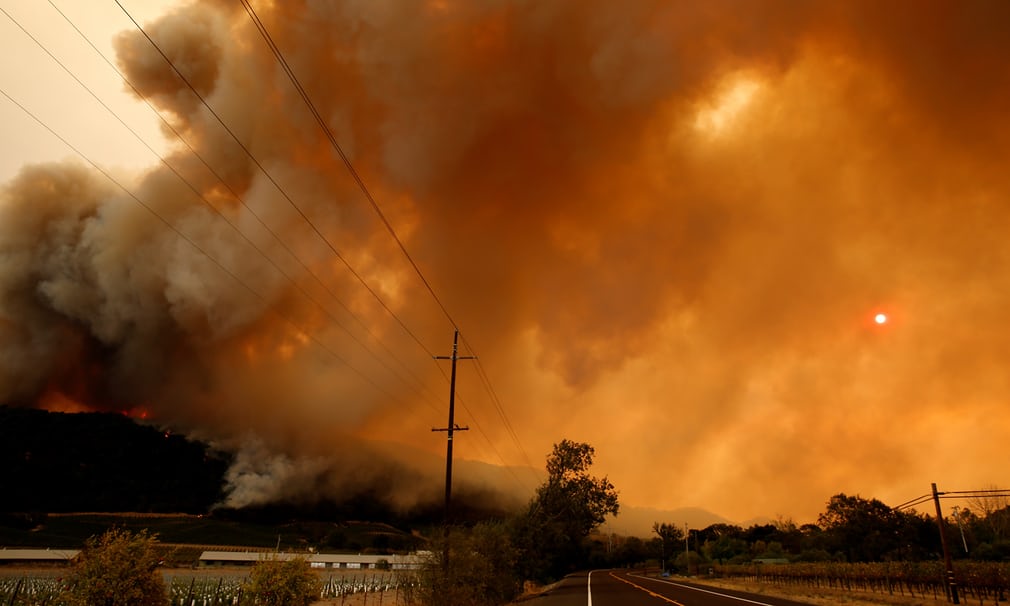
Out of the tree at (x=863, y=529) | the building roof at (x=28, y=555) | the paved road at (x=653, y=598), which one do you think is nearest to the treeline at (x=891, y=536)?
the tree at (x=863, y=529)

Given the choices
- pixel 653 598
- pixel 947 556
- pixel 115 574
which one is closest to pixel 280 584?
pixel 115 574

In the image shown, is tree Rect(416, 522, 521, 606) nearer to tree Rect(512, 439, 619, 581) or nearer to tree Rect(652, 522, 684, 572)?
tree Rect(512, 439, 619, 581)

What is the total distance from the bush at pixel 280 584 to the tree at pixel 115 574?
4206 mm

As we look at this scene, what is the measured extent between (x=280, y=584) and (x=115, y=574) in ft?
18.9

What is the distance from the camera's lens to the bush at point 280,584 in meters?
17.7

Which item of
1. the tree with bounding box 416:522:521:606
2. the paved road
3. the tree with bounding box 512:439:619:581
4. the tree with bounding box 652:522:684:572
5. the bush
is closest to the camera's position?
the bush

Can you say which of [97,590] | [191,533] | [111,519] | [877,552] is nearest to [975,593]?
[97,590]

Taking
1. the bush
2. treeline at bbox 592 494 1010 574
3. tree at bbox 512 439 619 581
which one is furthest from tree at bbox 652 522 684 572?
the bush

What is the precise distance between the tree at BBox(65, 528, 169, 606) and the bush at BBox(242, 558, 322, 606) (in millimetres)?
4206

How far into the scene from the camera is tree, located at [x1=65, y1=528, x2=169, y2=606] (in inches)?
515

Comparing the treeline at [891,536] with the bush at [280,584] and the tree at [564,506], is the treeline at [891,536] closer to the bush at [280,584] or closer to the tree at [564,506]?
the tree at [564,506]

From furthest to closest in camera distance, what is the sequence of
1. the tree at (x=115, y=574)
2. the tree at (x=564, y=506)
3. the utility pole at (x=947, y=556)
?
the tree at (x=564, y=506)
the utility pole at (x=947, y=556)
the tree at (x=115, y=574)

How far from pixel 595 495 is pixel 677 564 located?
78.1 m

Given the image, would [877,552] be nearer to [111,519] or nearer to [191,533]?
[191,533]
